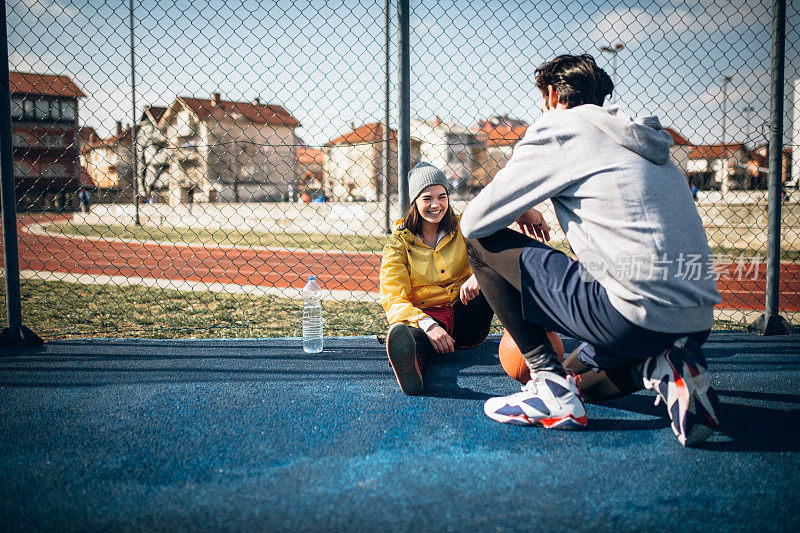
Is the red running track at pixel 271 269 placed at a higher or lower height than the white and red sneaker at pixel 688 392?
lower

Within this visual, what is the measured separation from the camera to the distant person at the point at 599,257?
1847mm

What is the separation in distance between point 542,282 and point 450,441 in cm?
74

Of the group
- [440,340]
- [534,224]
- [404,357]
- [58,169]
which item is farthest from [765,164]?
[58,169]

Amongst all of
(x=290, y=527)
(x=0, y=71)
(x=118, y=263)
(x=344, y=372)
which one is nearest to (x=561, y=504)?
(x=290, y=527)

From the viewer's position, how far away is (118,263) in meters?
11.1

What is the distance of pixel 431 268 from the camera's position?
10.1ft

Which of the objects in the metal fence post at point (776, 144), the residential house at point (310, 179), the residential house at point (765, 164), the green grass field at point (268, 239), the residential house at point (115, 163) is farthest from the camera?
the green grass field at point (268, 239)

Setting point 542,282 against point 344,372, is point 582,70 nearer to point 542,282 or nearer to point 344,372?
point 542,282

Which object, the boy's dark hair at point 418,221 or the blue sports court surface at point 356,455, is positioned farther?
the boy's dark hair at point 418,221

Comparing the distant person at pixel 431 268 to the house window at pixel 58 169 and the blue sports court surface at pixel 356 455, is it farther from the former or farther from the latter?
the house window at pixel 58 169

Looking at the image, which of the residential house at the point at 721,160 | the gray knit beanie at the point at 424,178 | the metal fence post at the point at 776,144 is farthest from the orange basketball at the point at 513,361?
the residential house at the point at 721,160

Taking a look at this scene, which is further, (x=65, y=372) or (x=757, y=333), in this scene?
(x=757, y=333)

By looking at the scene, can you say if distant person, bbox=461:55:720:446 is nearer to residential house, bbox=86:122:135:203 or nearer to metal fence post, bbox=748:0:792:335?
metal fence post, bbox=748:0:792:335

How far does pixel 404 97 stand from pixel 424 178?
29.0 inches
